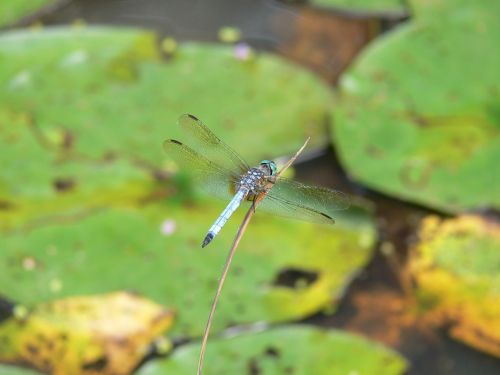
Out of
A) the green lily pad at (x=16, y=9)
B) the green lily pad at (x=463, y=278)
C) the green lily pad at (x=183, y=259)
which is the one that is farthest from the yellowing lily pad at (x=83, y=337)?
the green lily pad at (x=16, y=9)

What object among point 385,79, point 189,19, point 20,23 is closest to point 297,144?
point 385,79

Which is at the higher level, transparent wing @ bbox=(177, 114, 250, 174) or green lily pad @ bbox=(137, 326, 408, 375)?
transparent wing @ bbox=(177, 114, 250, 174)

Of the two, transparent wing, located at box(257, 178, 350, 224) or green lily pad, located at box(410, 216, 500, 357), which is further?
green lily pad, located at box(410, 216, 500, 357)

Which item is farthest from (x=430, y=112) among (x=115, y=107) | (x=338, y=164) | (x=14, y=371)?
(x=14, y=371)

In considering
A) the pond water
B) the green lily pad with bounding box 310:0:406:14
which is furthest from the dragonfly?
the green lily pad with bounding box 310:0:406:14

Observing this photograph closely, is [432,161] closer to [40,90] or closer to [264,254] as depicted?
[264,254]

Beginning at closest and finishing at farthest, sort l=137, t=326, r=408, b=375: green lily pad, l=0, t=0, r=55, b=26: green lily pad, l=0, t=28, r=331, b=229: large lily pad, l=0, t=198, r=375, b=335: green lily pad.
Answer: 1. l=137, t=326, r=408, b=375: green lily pad
2. l=0, t=198, r=375, b=335: green lily pad
3. l=0, t=28, r=331, b=229: large lily pad
4. l=0, t=0, r=55, b=26: green lily pad

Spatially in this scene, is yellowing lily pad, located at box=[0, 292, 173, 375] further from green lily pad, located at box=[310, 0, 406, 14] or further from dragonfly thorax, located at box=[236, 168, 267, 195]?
green lily pad, located at box=[310, 0, 406, 14]

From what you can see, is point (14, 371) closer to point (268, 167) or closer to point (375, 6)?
point (268, 167)
